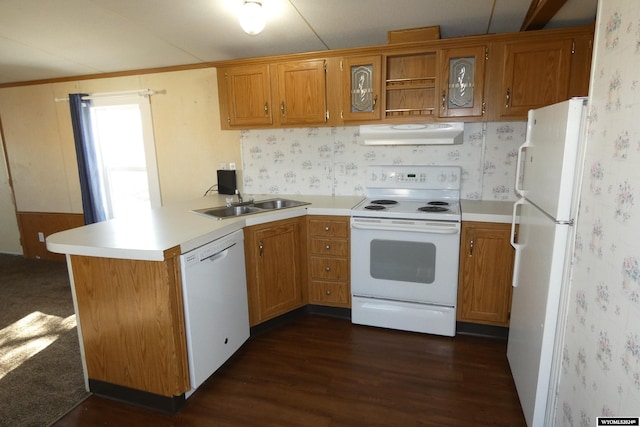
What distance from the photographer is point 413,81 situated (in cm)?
278

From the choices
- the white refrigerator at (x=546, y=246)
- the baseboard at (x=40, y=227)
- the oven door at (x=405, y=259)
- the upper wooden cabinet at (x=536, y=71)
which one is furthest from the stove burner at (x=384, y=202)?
the baseboard at (x=40, y=227)

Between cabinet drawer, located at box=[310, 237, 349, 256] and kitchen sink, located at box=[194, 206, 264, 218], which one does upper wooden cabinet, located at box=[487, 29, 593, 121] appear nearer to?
cabinet drawer, located at box=[310, 237, 349, 256]

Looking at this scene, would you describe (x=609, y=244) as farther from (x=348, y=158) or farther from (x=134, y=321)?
(x=348, y=158)

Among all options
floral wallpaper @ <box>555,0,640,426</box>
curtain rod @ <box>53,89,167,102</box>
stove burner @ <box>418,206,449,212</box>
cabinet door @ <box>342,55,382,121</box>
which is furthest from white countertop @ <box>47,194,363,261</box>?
floral wallpaper @ <box>555,0,640,426</box>

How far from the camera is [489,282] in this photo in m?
2.48

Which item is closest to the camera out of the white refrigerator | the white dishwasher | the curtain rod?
the white refrigerator

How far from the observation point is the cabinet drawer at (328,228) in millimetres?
2746

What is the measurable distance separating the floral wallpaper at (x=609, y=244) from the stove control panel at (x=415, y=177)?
1.63 m

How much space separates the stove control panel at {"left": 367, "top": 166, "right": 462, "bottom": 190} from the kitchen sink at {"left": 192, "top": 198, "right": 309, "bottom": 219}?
72 centimetres

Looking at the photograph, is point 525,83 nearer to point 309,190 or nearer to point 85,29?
point 309,190

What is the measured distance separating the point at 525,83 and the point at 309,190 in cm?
192

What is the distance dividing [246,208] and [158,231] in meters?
0.96

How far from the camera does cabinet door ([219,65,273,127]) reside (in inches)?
117

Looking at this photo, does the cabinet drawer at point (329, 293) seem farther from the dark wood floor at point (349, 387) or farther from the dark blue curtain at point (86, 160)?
the dark blue curtain at point (86, 160)
